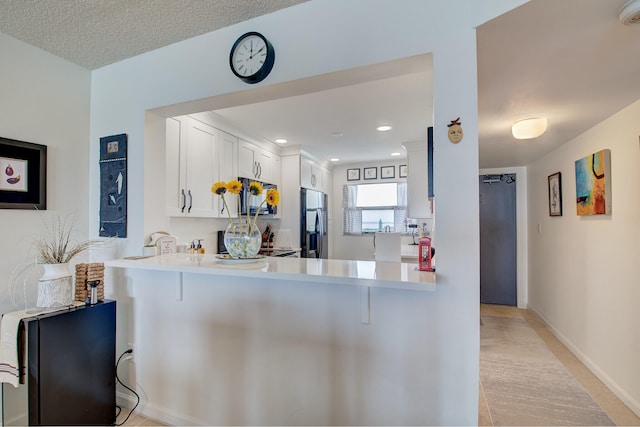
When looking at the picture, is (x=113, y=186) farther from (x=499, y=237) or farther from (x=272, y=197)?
(x=499, y=237)

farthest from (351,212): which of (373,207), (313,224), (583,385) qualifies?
(583,385)

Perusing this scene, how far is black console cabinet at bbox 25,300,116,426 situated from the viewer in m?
1.51

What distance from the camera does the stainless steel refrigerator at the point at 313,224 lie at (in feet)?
14.4

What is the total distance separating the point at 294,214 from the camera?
14.4ft

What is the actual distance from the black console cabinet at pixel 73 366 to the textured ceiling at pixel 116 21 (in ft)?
5.39

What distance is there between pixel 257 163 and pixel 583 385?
12.7 feet

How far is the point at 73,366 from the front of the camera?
165 centimetres

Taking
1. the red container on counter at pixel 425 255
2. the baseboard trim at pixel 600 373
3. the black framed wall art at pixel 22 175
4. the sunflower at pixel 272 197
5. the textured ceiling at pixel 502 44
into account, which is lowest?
the baseboard trim at pixel 600 373

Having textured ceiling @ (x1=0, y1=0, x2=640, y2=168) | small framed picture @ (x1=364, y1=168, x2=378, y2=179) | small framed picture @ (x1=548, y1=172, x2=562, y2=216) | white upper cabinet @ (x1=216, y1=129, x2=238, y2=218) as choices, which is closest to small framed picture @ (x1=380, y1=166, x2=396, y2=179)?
small framed picture @ (x1=364, y1=168, x2=378, y2=179)

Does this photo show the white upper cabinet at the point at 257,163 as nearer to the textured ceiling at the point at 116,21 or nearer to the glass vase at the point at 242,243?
the textured ceiling at the point at 116,21

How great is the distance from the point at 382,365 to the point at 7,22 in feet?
9.13

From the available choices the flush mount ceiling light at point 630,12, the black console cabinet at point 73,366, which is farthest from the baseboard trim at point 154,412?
the flush mount ceiling light at point 630,12

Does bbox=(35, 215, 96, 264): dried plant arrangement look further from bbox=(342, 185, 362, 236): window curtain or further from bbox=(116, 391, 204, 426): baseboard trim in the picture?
bbox=(342, 185, 362, 236): window curtain

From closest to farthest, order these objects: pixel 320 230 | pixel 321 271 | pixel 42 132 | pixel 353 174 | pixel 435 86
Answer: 1. pixel 435 86
2. pixel 321 271
3. pixel 42 132
4. pixel 320 230
5. pixel 353 174
